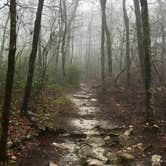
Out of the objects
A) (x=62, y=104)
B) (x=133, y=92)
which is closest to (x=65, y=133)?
(x=62, y=104)

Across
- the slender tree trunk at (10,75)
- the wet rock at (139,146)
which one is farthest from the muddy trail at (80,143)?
the slender tree trunk at (10,75)

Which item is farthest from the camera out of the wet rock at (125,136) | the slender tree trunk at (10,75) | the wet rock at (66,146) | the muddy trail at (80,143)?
the wet rock at (125,136)

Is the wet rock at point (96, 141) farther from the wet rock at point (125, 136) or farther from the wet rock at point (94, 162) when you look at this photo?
the wet rock at point (94, 162)

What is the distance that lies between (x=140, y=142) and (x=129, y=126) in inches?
73.6

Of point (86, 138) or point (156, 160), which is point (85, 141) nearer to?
point (86, 138)

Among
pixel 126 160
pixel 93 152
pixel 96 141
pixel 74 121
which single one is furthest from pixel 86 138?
pixel 126 160

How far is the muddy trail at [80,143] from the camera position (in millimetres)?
7816

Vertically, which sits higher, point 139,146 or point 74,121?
point 74,121

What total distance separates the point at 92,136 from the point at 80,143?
0.90m

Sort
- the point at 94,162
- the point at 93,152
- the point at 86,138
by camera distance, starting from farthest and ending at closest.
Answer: the point at 86,138, the point at 93,152, the point at 94,162

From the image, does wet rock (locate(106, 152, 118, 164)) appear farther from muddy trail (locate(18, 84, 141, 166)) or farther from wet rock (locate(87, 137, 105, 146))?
wet rock (locate(87, 137, 105, 146))

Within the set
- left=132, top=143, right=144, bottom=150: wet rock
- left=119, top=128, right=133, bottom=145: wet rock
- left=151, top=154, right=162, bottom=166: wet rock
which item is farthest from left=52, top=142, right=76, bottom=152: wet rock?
left=151, top=154, right=162, bottom=166: wet rock

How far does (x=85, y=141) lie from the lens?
973cm

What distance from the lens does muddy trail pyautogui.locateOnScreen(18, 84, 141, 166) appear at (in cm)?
782
